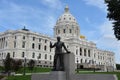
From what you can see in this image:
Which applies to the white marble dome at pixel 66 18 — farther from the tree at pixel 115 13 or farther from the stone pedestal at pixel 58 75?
the stone pedestal at pixel 58 75

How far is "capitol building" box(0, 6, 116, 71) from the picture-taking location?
91662 millimetres

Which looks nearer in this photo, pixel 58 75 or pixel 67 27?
pixel 58 75

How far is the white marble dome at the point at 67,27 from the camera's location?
125 meters

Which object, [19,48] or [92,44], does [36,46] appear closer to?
[19,48]

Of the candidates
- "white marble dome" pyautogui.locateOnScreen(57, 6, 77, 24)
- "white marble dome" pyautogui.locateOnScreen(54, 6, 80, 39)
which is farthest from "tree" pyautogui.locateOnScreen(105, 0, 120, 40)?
"white marble dome" pyautogui.locateOnScreen(57, 6, 77, 24)

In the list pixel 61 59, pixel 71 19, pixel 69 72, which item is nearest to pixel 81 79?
pixel 69 72

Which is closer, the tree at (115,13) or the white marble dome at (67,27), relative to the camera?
the tree at (115,13)

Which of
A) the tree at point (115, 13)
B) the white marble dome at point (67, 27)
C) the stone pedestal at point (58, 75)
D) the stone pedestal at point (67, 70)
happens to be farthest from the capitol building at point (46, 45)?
the stone pedestal at point (58, 75)

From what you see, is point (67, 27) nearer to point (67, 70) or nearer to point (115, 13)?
point (115, 13)

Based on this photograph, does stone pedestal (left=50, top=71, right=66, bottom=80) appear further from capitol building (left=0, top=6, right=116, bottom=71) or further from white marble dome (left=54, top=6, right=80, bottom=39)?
white marble dome (left=54, top=6, right=80, bottom=39)

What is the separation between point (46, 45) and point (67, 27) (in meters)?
27.0

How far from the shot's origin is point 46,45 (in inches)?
4023

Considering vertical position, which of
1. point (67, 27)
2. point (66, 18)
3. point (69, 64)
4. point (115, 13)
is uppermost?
point (66, 18)

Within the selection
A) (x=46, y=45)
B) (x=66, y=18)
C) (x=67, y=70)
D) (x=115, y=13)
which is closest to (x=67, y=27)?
(x=66, y=18)
